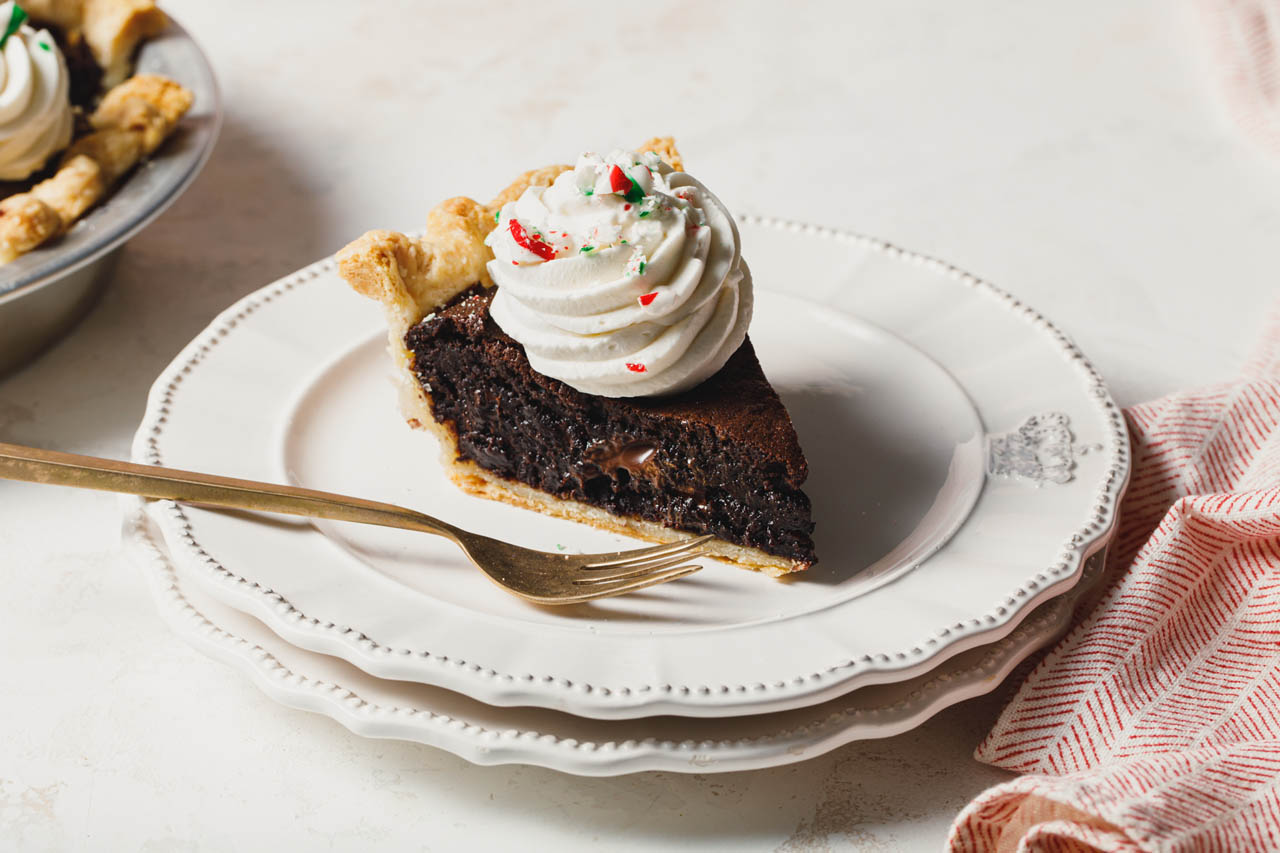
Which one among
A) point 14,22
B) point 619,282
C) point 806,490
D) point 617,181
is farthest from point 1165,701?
point 14,22

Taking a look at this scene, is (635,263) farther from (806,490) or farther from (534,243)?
(806,490)

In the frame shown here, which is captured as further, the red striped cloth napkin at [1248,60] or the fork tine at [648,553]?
the red striped cloth napkin at [1248,60]

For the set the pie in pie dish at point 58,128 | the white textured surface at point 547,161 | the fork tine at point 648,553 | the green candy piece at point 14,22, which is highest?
the green candy piece at point 14,22

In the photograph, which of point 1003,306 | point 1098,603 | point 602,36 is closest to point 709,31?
point 602,36

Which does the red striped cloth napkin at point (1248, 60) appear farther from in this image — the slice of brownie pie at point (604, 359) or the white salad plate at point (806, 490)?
the slice of brownie pie at point (604, 359)

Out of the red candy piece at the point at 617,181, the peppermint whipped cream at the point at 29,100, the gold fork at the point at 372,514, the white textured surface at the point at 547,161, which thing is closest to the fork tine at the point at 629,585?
the gold fork at the point at 372,514

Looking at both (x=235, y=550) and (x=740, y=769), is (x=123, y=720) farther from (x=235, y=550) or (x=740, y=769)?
(x=740, y=769)
